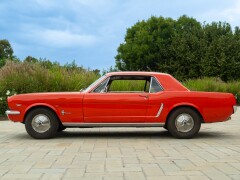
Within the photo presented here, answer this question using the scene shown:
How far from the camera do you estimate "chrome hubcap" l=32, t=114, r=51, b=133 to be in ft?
29.9

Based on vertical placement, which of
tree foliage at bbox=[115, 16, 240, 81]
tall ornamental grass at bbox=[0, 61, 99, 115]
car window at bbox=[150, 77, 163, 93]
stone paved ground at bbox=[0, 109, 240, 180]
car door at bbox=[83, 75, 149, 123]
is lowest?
stone paved ground at bbox=[0, 109, 240, 180]

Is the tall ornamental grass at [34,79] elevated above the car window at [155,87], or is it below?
above

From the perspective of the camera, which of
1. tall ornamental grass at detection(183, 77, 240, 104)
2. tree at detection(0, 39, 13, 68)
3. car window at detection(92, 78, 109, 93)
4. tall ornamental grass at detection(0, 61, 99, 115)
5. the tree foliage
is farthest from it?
tree at detection(0, 39, 13, 68)

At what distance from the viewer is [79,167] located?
5855mm

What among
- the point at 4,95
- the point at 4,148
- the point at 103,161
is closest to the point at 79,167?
the point at 103,161

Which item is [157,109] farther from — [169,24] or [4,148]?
[169,24]

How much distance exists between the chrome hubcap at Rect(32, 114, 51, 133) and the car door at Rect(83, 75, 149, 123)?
88cm

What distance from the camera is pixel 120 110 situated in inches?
356

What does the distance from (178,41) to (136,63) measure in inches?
281

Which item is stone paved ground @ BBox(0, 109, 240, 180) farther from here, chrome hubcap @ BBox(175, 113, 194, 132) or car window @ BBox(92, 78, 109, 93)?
car window @ BBox(92, 78, 109, 93)

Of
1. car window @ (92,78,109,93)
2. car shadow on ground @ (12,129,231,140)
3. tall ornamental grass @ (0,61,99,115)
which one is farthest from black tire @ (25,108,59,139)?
tall ornamental grass @ (0,61,99,115)

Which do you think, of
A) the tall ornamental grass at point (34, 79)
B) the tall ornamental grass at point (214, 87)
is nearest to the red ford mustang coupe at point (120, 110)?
the tall ornamental grass at point (34, 79)

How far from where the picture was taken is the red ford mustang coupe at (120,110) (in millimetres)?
9055

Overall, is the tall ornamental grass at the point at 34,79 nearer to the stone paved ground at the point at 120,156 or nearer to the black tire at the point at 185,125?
the stone paved ground at the point at 120,156
